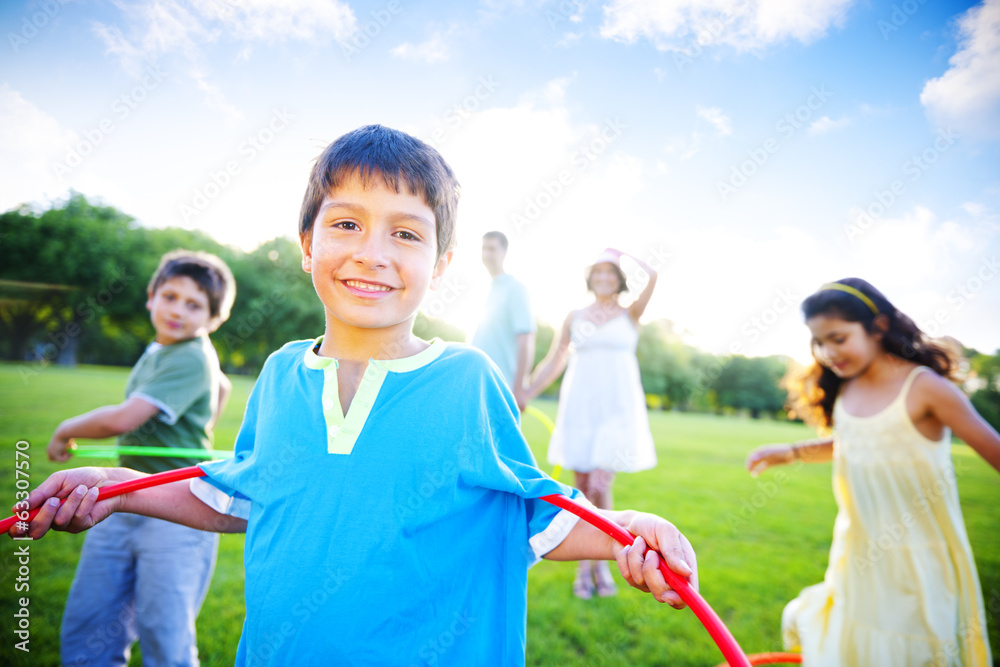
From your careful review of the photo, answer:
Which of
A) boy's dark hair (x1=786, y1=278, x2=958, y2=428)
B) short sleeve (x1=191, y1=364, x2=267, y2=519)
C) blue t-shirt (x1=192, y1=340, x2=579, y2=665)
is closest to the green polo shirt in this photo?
short sleeve (x1=191, y1=364, x2=267, y2=519)

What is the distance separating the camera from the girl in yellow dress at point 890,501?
9.40ft

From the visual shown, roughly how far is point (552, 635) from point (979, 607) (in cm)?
249

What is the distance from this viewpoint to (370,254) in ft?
4.55

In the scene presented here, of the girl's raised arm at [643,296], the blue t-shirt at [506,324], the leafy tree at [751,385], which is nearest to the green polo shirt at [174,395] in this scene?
the blue t-shirt at [506,324]

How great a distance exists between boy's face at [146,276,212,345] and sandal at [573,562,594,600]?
3.54 metres

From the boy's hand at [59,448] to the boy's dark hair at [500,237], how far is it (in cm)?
368

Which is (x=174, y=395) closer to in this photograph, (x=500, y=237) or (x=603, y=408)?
(x=500, y=237)

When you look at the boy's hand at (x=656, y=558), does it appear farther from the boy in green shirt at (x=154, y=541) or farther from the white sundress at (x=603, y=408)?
the white sundress at (x=603, y=408)

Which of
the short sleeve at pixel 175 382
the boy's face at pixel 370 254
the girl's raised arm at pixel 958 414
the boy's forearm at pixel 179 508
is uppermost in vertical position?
the boy's face at pixel 370 254

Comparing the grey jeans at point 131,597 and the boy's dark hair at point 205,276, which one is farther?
the boy's dark hair at point 205,276

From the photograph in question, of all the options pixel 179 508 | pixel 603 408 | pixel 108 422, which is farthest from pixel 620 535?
pixel 603 408

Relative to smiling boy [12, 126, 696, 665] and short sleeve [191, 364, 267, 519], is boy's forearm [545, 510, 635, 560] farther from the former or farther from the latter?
short sleeve [191, 364, 267, 519]

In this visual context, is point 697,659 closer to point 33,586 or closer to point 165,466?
point 165,466

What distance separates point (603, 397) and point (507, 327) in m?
1.16
